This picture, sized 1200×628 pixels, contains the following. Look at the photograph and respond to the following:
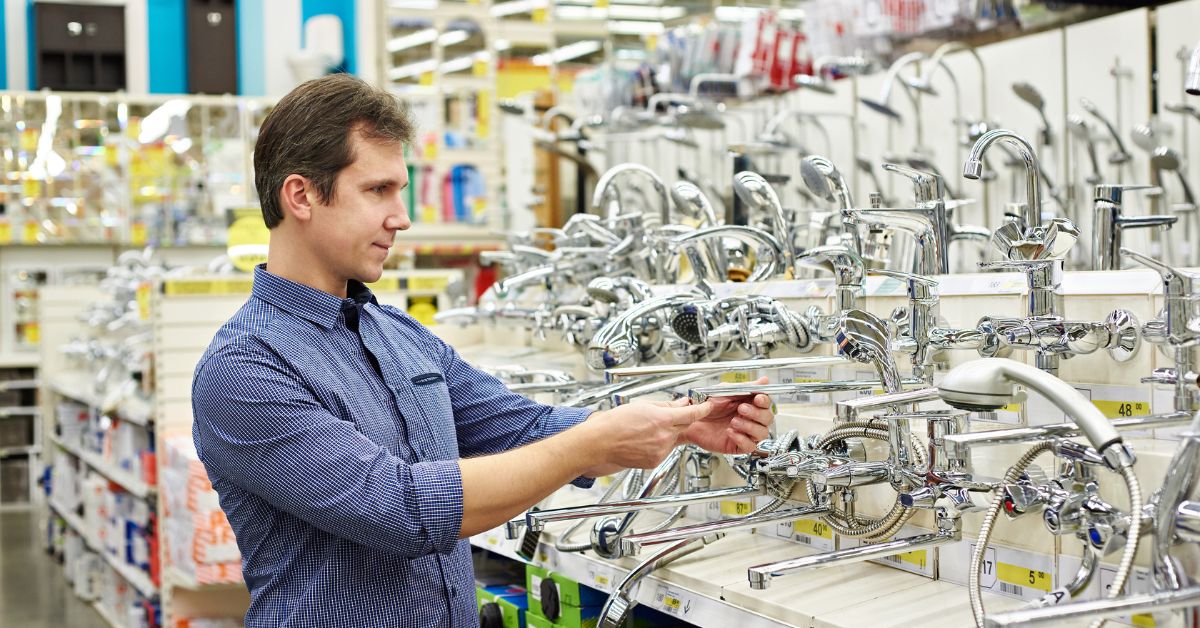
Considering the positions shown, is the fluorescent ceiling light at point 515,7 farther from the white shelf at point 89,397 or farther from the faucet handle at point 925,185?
the faucet handle at point 925,185

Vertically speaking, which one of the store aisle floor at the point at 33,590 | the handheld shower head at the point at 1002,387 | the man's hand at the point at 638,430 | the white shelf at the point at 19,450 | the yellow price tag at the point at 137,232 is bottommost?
the store aisle floor at the point at 33,590

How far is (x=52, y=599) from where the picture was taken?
591 cm

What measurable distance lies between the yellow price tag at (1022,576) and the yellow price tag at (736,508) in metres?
0.49

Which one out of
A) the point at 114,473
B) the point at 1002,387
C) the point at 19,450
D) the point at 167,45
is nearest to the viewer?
the point at 1002,387

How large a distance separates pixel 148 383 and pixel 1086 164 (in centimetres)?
330

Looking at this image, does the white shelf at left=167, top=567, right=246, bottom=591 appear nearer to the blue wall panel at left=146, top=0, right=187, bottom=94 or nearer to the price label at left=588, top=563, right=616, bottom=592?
the price label at left=588, top=563, right=616, bottom=592

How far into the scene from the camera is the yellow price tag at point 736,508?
77.2 inches

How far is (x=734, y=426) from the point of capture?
1689mm

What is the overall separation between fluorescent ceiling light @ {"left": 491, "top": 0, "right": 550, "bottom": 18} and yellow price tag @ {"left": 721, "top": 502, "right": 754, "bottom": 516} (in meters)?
6.17

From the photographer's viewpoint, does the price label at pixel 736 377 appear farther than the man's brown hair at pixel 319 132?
Yes

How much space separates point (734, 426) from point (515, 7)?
21.2 ft

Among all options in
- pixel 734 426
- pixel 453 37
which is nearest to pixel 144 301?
pixel 734 426

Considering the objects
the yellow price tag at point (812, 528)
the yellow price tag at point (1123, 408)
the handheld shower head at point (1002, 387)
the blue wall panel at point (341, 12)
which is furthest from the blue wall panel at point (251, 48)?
the handheld shower head at point (1002, 387)

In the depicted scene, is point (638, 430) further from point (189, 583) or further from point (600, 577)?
point (189, 583)
